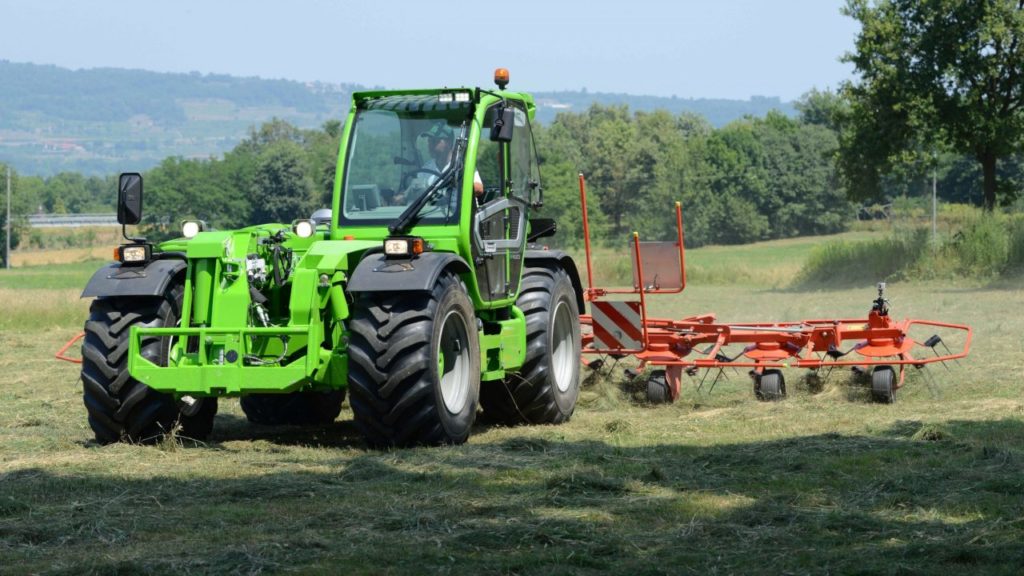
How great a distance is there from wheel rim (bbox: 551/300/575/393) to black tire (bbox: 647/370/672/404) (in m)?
0.89

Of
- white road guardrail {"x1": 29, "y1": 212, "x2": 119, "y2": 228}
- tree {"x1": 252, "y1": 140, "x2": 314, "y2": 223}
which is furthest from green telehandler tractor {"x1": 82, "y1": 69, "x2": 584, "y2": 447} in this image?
white road guardrail {"x1": 29, "y1": 212, "x2": 119, "y2": 228}

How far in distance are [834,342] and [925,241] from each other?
915 inches

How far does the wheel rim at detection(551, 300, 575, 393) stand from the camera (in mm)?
12242

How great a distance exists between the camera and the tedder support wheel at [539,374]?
1140 centimetres

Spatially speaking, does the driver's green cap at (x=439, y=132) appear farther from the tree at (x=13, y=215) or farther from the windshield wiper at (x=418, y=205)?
the tree at (x=13, y=215)

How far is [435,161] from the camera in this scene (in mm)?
10594

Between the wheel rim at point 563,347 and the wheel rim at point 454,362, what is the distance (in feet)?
6.84

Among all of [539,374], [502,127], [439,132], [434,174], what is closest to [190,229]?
[434,174]

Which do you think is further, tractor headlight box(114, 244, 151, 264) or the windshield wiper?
the windshield wiper

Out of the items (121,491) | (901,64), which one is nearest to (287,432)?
(121,491)

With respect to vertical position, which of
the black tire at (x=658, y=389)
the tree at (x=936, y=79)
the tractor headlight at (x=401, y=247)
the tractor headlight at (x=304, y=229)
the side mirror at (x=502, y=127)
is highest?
the tree at (x=936, y=79)

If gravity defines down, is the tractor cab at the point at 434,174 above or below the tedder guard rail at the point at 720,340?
above

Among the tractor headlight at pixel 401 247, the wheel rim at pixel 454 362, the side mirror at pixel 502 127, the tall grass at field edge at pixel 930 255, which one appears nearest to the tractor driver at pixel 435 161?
the side mirror at pixel 502 127

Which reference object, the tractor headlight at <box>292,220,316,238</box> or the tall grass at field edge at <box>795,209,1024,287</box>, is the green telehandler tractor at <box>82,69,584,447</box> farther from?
the tall grass at field edge at <box>795,209,1024,287</box>
